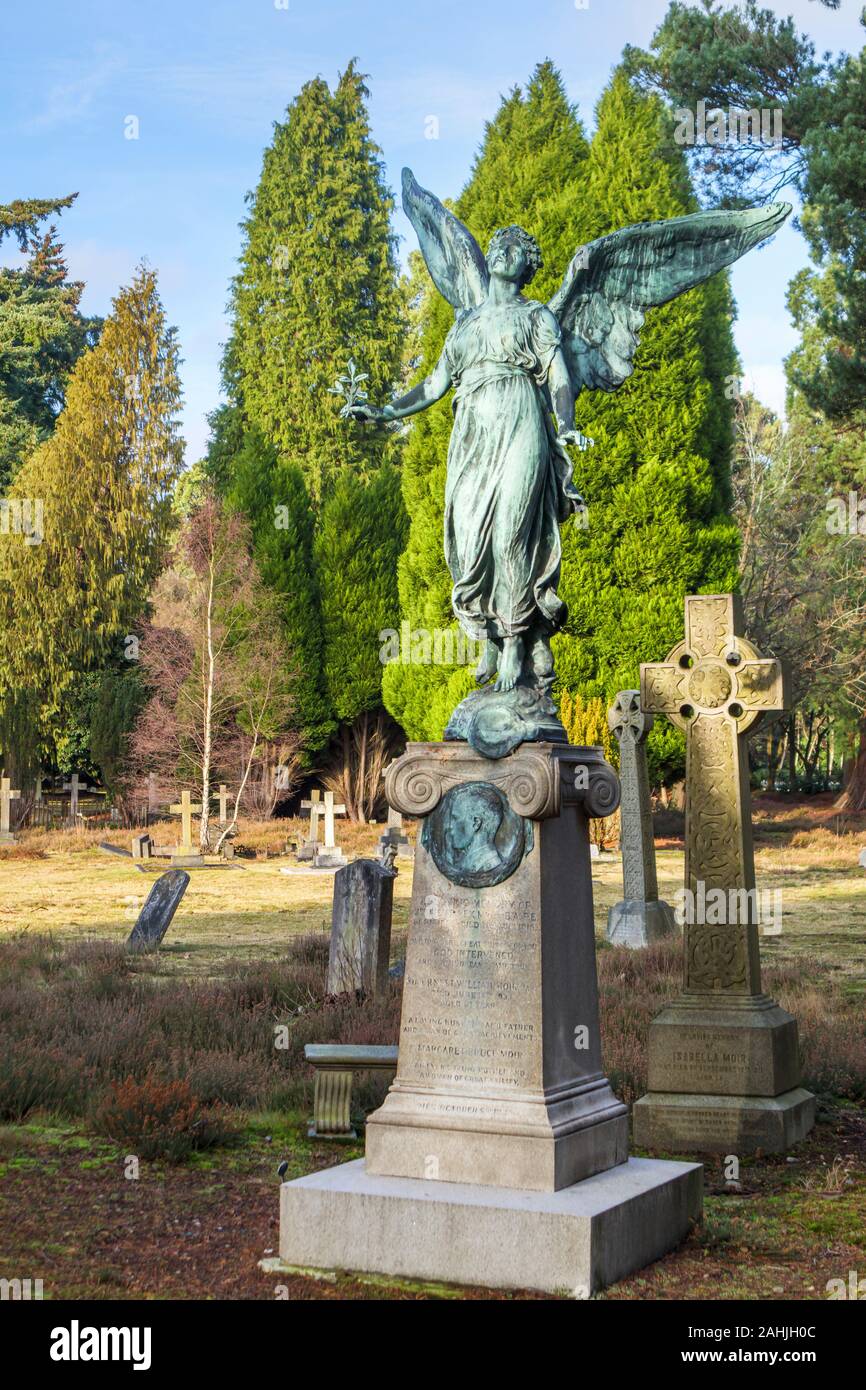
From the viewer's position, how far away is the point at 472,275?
6.81 metres


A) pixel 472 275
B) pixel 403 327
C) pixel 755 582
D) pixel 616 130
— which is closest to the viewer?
pixel 472 275

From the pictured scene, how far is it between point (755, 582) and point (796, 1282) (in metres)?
27.1

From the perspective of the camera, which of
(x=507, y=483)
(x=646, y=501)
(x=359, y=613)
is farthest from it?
(x=359, y=613)

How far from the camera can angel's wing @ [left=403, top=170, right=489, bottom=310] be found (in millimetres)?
6797

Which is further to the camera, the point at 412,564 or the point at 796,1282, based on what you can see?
the point at 412,564

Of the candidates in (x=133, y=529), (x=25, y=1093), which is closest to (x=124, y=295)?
(x=133, y=529)

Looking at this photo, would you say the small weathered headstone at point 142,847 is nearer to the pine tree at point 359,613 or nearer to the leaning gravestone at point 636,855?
the pine tree at point 359,613

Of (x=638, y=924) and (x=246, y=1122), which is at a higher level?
(x=638, y=924)

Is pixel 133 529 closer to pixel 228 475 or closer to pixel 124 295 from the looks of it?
pixel 228 475

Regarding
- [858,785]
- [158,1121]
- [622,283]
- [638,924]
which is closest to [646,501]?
[638,924]

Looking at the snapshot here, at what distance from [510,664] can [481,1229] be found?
7.43 feet

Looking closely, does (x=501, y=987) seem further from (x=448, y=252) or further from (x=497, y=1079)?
(x=448, y=252)

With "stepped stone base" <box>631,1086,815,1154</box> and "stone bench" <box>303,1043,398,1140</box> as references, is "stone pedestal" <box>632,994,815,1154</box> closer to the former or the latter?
"stepped stone base" <box>631,1086,815,1154</box>

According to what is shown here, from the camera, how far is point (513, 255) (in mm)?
6465
